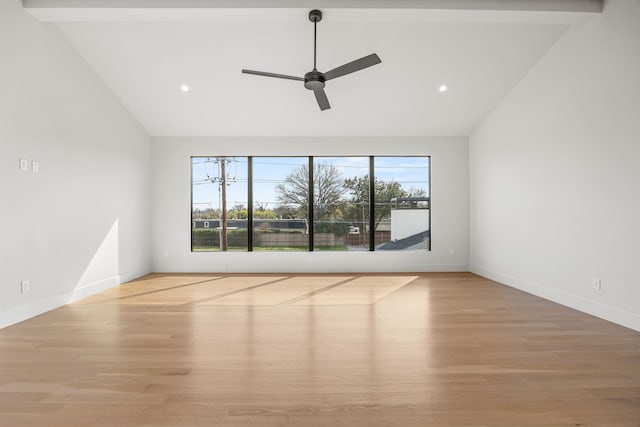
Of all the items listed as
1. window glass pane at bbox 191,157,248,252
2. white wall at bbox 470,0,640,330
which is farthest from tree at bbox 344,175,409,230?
window glass pane at bbox 191,157,248,252

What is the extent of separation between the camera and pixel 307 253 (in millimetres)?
6312

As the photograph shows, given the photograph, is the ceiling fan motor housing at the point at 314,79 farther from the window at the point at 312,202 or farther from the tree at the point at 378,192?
the tree at the point at 378,192

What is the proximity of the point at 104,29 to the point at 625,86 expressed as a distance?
5.56 metres

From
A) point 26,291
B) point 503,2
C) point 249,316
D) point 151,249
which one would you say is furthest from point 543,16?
point 151,249

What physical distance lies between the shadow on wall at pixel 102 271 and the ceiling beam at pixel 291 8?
2859 millimetres

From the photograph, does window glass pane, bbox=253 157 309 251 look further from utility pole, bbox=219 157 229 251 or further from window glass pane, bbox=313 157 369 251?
utility pole, bbox=219 157 229 251

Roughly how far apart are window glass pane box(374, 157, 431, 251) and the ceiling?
3.10ft

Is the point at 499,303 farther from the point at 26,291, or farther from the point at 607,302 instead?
the point at 26,291

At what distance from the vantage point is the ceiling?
11.6 ft

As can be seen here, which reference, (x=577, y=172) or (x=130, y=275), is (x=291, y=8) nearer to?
(x=577, y=172)

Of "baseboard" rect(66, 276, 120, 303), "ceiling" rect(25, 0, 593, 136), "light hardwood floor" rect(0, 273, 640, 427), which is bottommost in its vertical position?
"light hardwood floor" rect(0, 273, 640, 427)

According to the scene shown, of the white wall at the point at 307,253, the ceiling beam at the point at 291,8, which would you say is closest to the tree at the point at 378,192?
the white wall at the point at 307,253

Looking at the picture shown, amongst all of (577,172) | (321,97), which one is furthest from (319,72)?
(577,172)

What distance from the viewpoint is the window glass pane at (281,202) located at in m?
6.48
